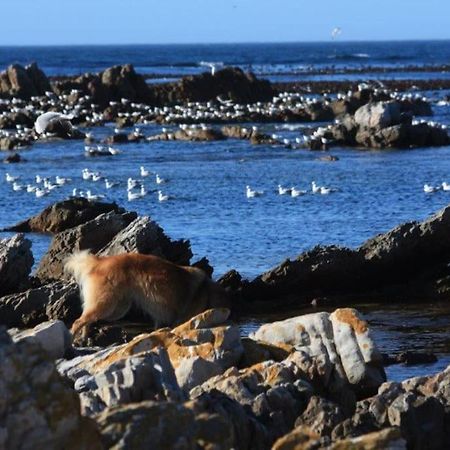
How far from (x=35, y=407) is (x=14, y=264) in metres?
10.1

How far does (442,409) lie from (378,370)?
1.77 meters

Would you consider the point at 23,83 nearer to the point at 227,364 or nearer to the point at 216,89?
the point at 216,89

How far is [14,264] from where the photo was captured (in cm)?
1641

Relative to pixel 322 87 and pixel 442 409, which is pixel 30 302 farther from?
pixel 322 87

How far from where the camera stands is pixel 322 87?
272 feet

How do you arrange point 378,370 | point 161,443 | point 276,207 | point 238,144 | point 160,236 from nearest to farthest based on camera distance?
point 161,443 → point 378,370 → point 160,236 → point 276,207 → point 238,144

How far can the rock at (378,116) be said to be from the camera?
142ft

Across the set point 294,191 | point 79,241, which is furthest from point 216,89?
point 79,241

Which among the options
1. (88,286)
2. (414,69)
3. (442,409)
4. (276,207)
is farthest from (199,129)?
(414,69)

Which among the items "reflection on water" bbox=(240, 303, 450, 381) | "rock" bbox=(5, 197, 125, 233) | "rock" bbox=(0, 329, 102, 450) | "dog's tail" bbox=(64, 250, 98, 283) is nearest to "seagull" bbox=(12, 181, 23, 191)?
"rock" bbox=(5, 197, 125, 233)

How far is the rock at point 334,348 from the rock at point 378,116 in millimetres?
32365

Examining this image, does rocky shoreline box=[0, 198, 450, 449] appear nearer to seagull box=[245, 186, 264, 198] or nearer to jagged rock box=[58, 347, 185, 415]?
jagged rock box=[58, 347, 185, 415]

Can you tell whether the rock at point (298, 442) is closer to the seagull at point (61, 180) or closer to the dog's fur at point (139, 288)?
the dog's fur at point (139, 288)

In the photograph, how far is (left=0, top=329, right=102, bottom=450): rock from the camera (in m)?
6.43
